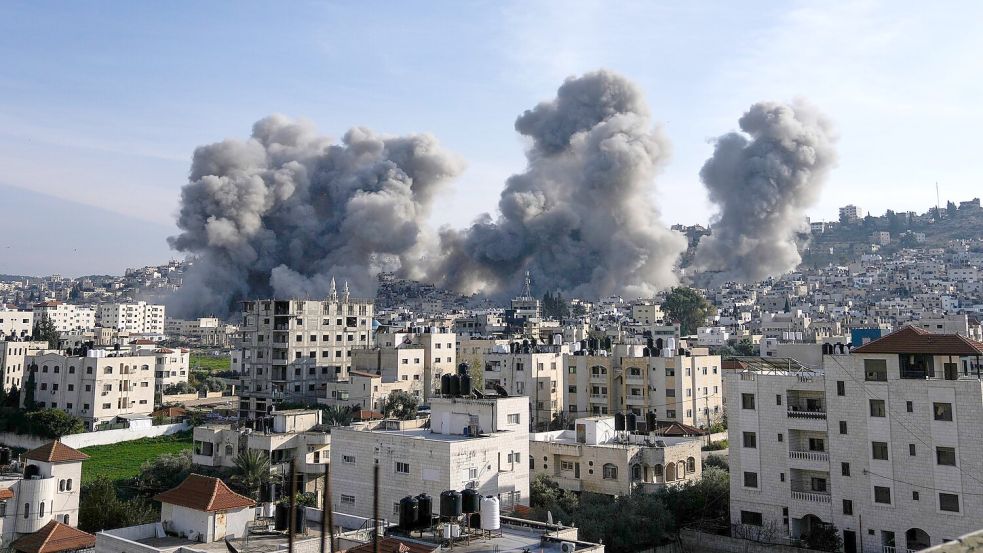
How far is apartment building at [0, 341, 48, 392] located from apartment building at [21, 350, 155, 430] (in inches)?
242

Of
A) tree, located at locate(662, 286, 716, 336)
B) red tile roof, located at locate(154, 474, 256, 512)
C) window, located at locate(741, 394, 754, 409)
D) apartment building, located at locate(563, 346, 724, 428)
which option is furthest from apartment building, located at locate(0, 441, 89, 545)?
tree, located at locate(662, 286, 716, 336)

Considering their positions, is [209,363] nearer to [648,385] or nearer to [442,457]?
[648,385]

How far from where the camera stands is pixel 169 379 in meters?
57.2

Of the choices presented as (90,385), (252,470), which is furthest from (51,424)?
(252,470)

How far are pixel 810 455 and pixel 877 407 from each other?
2.10 m

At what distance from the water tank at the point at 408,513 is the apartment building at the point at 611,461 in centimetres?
1195

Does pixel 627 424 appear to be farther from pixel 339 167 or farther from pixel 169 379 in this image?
pixel 339 167

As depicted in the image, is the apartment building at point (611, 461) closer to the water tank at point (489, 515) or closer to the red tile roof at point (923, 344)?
the red tile roof at point (923, 344)

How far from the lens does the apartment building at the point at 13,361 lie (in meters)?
50.7

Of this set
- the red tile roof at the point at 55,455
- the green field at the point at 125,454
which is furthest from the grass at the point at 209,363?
the red tile roof at the point at 55,455

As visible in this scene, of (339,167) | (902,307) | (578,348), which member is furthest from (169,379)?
(902,307)

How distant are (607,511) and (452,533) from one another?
331 inches

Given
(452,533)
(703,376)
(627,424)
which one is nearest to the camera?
(452,533)

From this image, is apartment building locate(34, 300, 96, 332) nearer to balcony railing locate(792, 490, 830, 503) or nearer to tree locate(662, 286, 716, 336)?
tree locate(662, 286, 716, 336)
